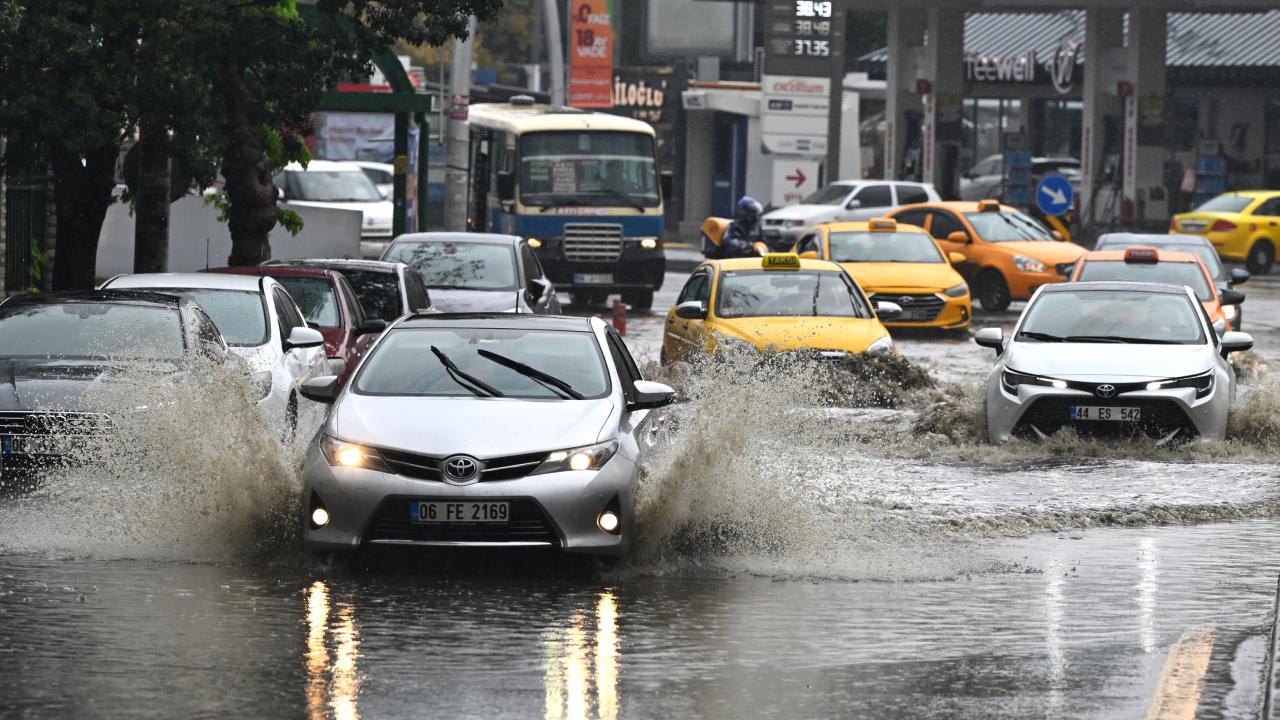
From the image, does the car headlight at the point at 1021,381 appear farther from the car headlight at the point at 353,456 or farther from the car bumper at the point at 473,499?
the car headlight at the point at 353,456

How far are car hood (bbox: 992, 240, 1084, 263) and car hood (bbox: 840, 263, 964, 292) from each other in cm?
428

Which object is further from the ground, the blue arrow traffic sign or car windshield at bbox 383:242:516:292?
the blue arrow traffic sign

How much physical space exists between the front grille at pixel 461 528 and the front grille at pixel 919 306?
61.0 ft

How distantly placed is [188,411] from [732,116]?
163ft

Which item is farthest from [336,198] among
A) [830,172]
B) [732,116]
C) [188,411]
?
[188,411]

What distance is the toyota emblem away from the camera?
10180 millimetres

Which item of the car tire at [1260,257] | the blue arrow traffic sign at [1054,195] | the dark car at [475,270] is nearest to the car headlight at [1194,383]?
the dark car at [475,270]

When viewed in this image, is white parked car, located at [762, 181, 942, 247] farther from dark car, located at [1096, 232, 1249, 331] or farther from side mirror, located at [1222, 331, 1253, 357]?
side mirror, located at [1222, 331, 1253, 357]

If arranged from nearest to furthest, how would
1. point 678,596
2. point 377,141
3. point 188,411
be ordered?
point 678,596 < point 188,411 < point 377,141

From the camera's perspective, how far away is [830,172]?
52.6 meters

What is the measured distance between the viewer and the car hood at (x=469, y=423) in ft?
33.8

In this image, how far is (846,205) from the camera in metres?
45.2

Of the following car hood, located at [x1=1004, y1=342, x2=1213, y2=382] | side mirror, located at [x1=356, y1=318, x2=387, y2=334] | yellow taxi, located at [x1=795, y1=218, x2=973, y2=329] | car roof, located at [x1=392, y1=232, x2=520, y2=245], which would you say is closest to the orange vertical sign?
yellow taxi, located at [x1=795, y1=218, x2=973, y2=329]

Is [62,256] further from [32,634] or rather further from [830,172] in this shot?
[830,172]
